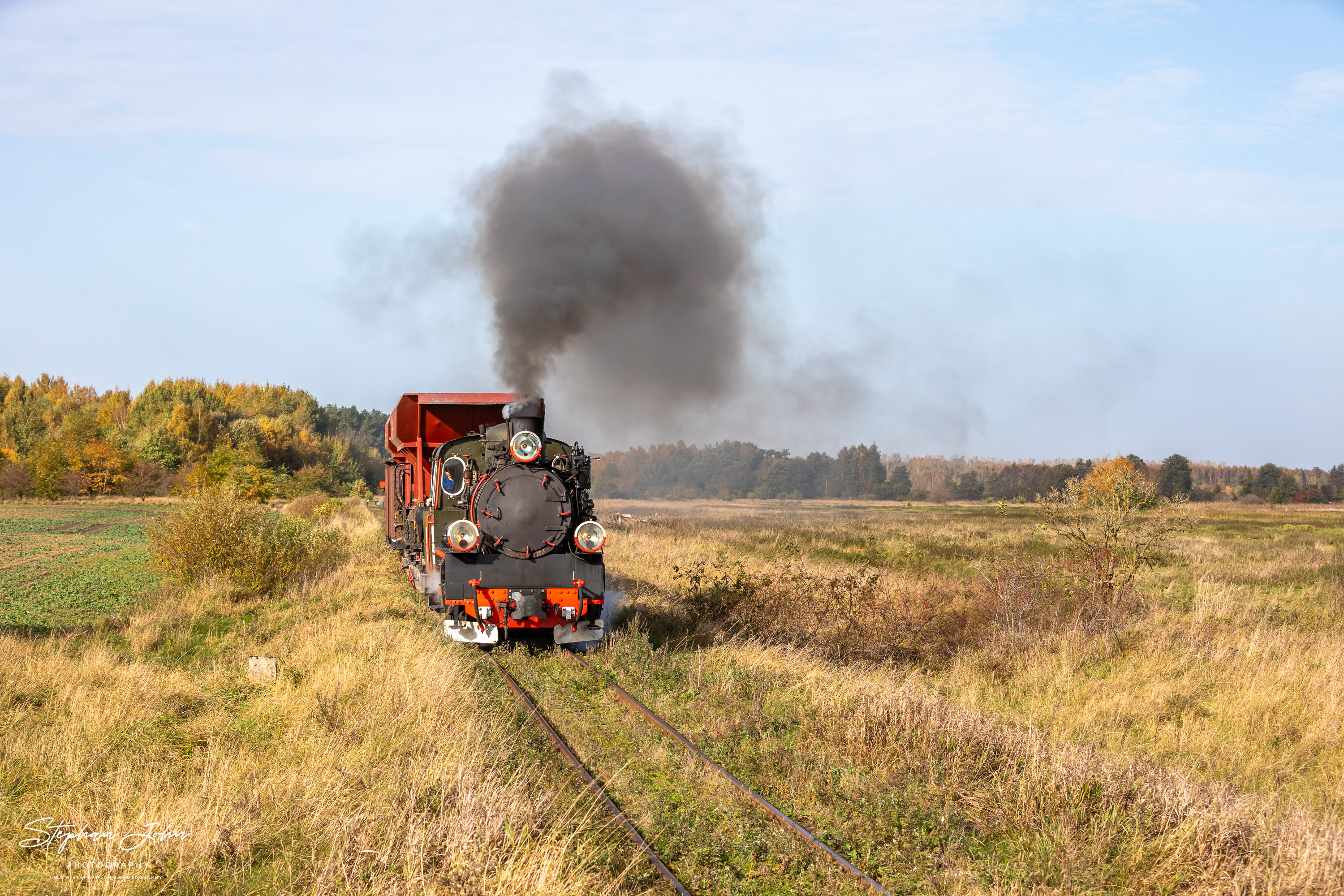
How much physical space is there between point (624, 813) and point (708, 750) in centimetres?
136

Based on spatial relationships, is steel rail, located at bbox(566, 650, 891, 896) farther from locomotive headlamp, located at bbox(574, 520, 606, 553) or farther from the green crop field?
the green crop field

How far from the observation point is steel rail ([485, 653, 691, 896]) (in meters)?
4.77

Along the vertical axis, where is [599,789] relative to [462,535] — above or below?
below

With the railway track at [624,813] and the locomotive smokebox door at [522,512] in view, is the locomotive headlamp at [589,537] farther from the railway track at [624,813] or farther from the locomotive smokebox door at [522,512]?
the railway track at [624,813]

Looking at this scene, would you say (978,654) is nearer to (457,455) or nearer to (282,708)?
(457,455)

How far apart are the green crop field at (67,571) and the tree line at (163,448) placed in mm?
8575

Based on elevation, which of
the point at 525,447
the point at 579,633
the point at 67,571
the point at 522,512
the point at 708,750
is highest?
the point at 525,447

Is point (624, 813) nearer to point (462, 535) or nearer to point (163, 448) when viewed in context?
point (462, 535)

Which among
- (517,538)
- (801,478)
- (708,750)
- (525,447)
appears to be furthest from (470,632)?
(801,478)

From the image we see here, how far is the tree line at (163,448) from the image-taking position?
202 ft

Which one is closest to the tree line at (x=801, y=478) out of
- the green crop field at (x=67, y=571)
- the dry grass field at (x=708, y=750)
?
the green crop field at (x=67, y=571)

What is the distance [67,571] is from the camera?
2036 centimetres

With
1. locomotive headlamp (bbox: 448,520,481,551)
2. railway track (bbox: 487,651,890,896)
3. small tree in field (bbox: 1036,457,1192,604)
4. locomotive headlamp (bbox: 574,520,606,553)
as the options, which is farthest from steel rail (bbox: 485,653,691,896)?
small tree in field (bbox: 1036,457,1192,604)

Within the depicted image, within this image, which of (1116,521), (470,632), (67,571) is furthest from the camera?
(67,571)
